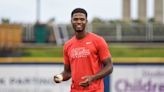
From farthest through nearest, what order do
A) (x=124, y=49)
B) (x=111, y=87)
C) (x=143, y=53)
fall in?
1. (x=124, y=49)
2. (x=143, y=53)
3. (x=111, y=87)

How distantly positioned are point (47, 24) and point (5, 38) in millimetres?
5400

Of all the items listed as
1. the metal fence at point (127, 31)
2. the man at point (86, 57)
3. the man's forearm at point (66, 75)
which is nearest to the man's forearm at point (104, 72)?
the man at point (86, 57)

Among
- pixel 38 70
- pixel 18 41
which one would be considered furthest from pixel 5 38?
pixel 38 70

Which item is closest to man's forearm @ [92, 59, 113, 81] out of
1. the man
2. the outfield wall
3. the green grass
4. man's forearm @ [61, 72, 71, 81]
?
the man

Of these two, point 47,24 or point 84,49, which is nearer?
point 84,49

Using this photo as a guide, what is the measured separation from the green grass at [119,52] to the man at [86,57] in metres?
21.5

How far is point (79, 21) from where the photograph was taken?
719 cm

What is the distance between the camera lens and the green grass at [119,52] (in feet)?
96.3

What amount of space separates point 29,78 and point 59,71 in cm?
61

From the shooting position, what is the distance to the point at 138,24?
115 ft

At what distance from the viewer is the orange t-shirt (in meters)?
7.27

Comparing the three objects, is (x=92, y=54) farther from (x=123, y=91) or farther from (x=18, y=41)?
(x=18, y=41)

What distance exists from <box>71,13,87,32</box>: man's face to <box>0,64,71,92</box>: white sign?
6.00 m

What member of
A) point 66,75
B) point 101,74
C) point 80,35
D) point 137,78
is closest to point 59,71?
point 137,78
